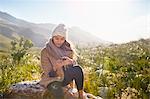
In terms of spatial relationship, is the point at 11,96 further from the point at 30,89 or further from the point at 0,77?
the point at 0,77

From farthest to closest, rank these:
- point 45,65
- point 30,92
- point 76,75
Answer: point 30,92 < point 45,65 < point 76,75

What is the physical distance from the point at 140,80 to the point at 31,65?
2.69m

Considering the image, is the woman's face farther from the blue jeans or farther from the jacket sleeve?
the blue jeans

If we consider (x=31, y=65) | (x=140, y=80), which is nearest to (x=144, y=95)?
(x=140, y=80)

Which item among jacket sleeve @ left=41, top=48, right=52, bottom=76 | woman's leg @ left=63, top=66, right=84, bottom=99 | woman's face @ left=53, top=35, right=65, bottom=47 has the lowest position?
woman's leg @ left=63, top=66, right=84, bottom=99

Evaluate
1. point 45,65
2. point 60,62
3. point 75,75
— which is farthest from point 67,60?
point 45,65

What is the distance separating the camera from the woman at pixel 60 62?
5.13 meters

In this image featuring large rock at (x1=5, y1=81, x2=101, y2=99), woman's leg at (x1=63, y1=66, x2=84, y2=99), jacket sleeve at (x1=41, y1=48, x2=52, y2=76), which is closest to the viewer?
woman's leg at (x1=63, y1=66, x2=84, y2=99)

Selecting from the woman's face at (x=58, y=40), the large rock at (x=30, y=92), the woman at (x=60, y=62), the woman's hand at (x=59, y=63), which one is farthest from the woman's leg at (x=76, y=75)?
the woman's face at (x=58, y=40)

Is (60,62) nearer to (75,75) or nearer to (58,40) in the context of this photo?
(75,75)

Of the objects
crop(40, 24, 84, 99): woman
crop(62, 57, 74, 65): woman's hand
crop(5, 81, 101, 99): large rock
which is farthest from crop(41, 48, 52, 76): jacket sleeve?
crop(5, 81, 101, 99): large rock

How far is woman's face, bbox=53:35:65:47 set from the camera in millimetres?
5320

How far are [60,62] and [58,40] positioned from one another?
1.31ft

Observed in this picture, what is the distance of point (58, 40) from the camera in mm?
5375
